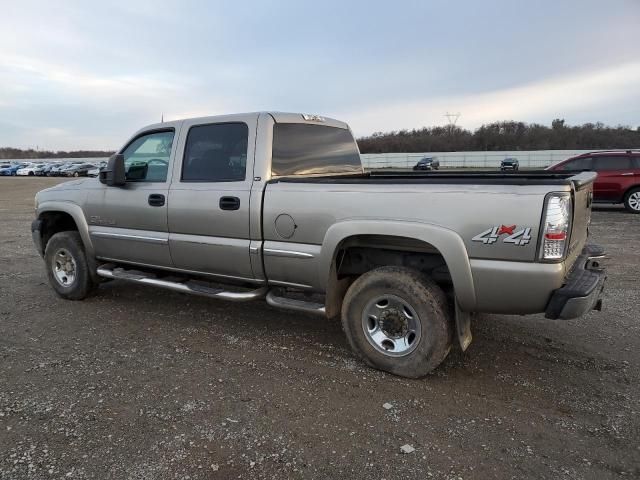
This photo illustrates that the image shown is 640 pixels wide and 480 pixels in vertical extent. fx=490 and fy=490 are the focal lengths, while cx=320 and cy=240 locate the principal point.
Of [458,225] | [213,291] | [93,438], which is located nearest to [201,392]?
[93,438]

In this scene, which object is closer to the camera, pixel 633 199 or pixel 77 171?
pixel 633 199

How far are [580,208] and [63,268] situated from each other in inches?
→ 211

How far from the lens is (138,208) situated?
190 inches

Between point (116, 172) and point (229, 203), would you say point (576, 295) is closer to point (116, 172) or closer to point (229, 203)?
point (229, 203)

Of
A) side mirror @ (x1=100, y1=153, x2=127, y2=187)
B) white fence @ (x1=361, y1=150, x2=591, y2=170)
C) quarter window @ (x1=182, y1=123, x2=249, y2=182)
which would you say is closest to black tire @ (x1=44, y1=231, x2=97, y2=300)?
side mirror @ (x1=100, y1=153, x2=127, y2=187)

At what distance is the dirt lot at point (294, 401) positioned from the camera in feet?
8.73

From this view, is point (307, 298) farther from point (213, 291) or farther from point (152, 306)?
point (152, 306)

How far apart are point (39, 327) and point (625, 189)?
13.6 metres

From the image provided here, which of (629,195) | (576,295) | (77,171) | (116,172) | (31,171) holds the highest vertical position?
(31,171)

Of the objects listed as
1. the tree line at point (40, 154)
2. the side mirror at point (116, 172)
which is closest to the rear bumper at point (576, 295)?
the side mirror at point (116, 172)

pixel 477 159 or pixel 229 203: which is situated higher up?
pixel 477 159

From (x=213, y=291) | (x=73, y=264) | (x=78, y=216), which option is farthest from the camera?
(x=73, y=264)

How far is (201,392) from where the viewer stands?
3434 millimetres

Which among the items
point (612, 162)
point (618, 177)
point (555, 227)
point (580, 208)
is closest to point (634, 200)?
point (618, 177)
